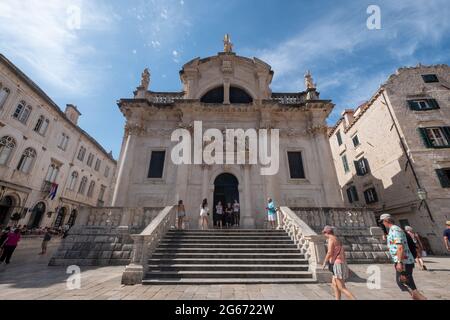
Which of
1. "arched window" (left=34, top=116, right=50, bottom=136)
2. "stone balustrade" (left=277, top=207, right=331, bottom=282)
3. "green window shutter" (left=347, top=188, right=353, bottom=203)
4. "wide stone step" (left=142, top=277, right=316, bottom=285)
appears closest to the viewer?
"wide stone step" (left=142, top=277, right=316, bottom=285)

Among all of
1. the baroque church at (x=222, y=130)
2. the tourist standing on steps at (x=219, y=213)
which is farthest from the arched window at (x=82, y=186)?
the tourist standing on steps at (x=219, y=213)

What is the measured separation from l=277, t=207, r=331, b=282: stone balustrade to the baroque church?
12.9ft

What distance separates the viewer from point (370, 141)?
19031 millimetres

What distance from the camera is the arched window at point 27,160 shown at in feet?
60.7

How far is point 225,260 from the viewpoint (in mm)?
6844

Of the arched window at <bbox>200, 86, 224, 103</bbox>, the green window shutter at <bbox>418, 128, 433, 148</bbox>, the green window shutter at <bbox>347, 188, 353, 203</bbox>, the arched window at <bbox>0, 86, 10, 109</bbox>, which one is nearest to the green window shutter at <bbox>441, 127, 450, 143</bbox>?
the green window shutter at <bbox>418, 128, 433, 148</bbox>

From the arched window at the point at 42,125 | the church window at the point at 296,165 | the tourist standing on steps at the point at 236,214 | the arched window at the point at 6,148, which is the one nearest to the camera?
the tourist standing on steps at the point at 236,214

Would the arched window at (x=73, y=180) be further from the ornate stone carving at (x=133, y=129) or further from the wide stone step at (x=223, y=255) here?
the wide stone step at (x=223, y=255)

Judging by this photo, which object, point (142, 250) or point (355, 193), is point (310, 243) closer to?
point (142, 250)

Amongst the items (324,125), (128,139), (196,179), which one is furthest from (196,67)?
(324,125)

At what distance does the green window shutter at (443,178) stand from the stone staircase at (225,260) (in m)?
13.9

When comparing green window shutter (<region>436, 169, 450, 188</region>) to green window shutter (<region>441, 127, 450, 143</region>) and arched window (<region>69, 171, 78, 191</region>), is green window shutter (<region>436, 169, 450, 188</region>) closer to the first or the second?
green window shutter (<region>441, 127, 450, 143</region>)

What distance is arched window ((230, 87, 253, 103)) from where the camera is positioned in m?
16.7
